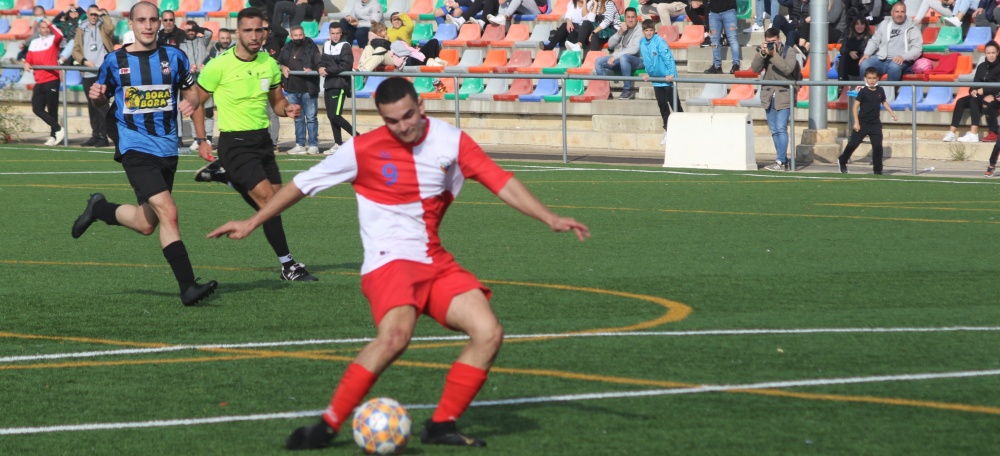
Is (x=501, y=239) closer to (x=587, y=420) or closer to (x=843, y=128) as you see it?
(x=587, y=420)

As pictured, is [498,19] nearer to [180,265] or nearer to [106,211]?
[106,211]

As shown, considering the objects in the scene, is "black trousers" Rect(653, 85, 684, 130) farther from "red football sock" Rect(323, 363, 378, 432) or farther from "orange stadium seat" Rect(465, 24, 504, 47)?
"red football sock" Rect(323, 363, 378, 432)

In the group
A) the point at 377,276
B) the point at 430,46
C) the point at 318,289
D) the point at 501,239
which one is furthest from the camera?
the point at 430,46

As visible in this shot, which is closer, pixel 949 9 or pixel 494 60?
pixel 949 9

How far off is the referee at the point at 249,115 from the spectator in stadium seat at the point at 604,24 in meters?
16.2

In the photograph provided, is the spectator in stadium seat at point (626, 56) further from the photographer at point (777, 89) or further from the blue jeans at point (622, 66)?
the photographer at point (777, 89)

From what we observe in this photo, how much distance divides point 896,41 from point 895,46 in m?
0.08

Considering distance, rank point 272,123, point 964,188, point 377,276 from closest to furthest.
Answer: point 377,276, point 964,188, point 272,123

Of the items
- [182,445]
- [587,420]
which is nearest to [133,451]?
[182,445]

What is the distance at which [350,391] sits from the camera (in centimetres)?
616

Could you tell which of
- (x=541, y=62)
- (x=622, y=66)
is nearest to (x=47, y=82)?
(x=541, y=62)

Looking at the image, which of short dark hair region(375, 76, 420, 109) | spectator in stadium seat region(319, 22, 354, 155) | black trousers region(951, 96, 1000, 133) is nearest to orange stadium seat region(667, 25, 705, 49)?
black trousers region(951, 96, 1000, 133)

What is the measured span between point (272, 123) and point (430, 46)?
14.0ft

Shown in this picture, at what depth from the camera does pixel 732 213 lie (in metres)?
16.8
